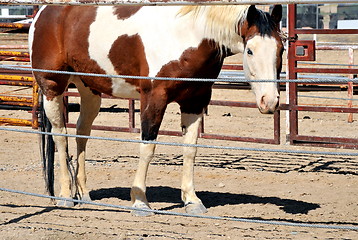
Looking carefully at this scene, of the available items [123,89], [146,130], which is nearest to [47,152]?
[123,89]

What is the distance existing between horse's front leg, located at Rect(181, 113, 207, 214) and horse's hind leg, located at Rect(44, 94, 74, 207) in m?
1.01

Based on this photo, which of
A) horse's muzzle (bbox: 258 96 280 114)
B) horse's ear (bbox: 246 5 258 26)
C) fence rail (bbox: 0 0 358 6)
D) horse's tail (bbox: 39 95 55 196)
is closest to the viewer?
fence rail (bbox: 0 0 358 6)

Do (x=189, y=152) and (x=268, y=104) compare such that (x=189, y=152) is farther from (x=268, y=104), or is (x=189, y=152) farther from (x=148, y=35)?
(x=268, y=104)

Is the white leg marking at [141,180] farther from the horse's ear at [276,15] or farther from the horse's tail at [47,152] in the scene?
the horse's ear at [276,15]

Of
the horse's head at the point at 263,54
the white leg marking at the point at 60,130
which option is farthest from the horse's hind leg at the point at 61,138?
the horse's head at the point at 263,54

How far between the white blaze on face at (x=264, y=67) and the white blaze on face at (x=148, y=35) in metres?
0.53

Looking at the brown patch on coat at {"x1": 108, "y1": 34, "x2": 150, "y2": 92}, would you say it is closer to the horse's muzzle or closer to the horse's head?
the horse's head

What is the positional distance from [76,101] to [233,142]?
4.99 meters

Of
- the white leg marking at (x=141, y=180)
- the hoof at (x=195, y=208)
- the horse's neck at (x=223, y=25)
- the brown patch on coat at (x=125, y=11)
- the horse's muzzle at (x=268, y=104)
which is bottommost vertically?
the hoof at (x=195, y=208)

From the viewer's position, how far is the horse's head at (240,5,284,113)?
532 centimetres

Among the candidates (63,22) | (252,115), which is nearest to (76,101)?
(252,115)

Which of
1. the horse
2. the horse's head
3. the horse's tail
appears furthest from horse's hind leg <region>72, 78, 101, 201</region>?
the horse's head

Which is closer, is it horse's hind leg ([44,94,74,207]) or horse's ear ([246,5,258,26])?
horse's ear ([246,5,258,26])

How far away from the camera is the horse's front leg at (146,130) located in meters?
5.84
